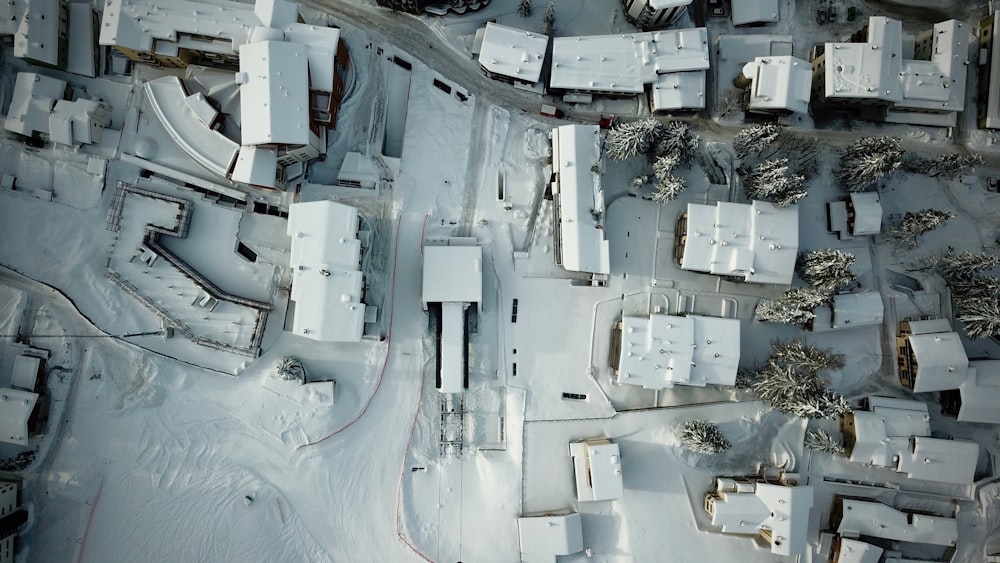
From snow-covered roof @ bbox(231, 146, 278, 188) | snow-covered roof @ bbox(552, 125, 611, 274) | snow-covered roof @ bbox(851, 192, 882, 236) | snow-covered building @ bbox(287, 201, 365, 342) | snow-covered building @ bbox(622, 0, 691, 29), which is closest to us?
snow-covered building @ bbox(287, 201, 365, 342)

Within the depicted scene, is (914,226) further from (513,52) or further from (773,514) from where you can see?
(513,52)

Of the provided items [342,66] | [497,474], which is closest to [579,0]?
[342,66]

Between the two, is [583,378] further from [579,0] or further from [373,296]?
[579,0]

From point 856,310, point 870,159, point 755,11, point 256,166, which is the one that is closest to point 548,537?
point 856,310

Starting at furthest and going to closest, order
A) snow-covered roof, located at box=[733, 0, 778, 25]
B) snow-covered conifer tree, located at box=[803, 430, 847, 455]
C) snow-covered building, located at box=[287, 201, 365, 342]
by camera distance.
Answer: snow-covered roof, located at box=[733, 0, 778, 25]
snow-covered conifer tree, located at box=[803, 430, 847, 455]
snow-covered building, located at box=[287, 201, 365, 342]

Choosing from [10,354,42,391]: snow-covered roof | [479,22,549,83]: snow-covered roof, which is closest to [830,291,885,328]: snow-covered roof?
[479,22,549,83]: snow-covered roof

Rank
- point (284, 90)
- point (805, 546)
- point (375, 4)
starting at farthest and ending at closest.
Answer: point (375, 4) < point (805, 546) < point (284, 90)

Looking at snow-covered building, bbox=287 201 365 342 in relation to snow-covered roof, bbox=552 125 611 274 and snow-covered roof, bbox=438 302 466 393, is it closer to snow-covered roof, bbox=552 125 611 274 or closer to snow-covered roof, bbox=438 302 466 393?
snow-covered roof, bbox=438 302 466 393
